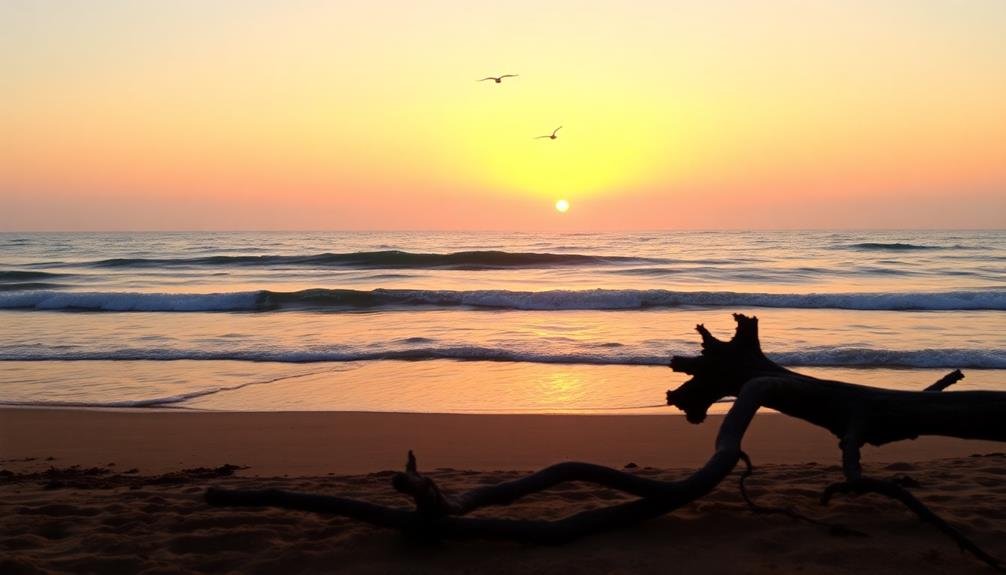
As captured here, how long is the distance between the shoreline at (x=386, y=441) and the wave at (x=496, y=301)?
39.0ft

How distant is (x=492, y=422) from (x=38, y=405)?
4940 millimetres

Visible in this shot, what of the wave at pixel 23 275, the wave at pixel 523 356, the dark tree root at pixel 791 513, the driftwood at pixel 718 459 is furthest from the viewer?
the wave at pixel 23 275

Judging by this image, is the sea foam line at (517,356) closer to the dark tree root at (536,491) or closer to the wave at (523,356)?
the wave at (523,356)

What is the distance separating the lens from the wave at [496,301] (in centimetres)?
1991

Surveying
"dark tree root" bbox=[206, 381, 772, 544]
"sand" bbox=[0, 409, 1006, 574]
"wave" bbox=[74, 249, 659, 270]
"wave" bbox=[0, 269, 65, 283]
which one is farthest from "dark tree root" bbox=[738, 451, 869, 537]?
"wave" bbox=[0, 269, 65, 283]

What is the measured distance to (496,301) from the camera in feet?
68.2

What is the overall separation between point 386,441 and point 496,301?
539 inches

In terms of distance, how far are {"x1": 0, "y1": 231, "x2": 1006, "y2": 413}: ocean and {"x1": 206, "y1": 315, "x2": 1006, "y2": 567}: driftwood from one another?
4.27 m

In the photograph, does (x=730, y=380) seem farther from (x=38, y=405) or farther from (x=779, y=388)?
(x=38, y=405)

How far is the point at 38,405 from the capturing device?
878 cm

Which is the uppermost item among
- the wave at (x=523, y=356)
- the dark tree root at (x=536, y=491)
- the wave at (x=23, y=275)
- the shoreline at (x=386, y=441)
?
the wave at (x=23, y=275)

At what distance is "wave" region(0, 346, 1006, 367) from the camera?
1113 centimetres

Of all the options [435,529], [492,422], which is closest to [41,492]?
[435,529]

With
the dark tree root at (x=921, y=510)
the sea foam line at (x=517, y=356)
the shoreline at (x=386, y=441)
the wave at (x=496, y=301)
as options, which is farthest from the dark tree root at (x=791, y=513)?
the wave at (x=496, y=301)
